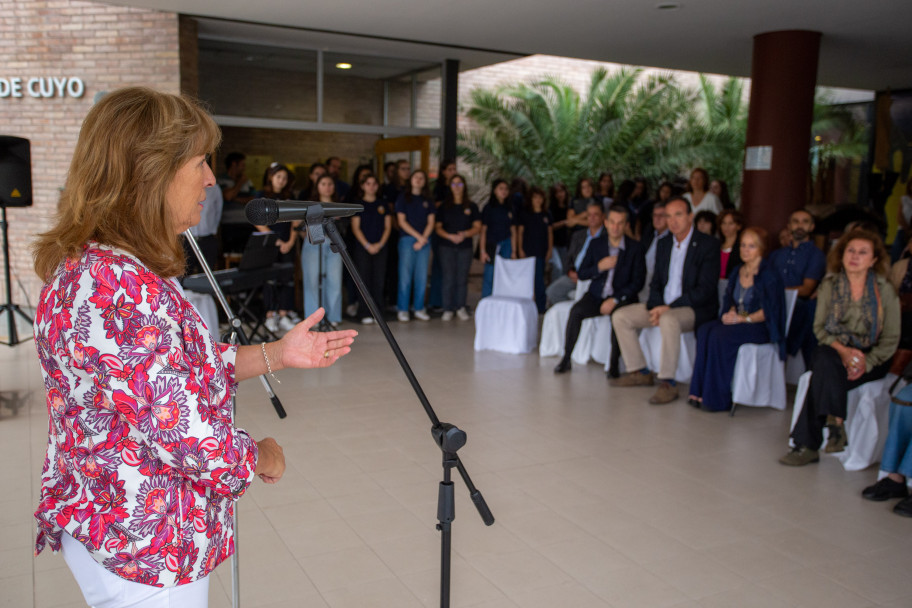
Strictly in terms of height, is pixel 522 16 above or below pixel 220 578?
above

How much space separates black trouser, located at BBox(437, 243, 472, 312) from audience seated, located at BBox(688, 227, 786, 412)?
3.72 metres

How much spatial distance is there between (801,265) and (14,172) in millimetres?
5784

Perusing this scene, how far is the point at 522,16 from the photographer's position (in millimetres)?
6867

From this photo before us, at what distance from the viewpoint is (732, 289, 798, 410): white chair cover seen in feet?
16.9

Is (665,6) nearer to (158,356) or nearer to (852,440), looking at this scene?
(852,440)

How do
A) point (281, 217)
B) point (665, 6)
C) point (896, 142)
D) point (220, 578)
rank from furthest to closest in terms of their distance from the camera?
point (896, 142) < point (665, 6) < point (220, 578) < point (281, 217)

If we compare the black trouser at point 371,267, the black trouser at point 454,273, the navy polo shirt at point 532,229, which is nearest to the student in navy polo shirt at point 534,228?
the navy polo shirt at point 532,229

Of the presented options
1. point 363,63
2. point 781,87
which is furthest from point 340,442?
point 363,63

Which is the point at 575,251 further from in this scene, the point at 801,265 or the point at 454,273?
the point at 801,265

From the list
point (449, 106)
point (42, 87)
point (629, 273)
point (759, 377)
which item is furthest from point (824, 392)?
point (42, 87)

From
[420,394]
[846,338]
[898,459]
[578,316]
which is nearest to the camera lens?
[420,394]

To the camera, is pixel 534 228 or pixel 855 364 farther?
pixel 534 228

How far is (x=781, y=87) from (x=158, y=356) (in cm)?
695

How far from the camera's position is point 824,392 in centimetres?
417
